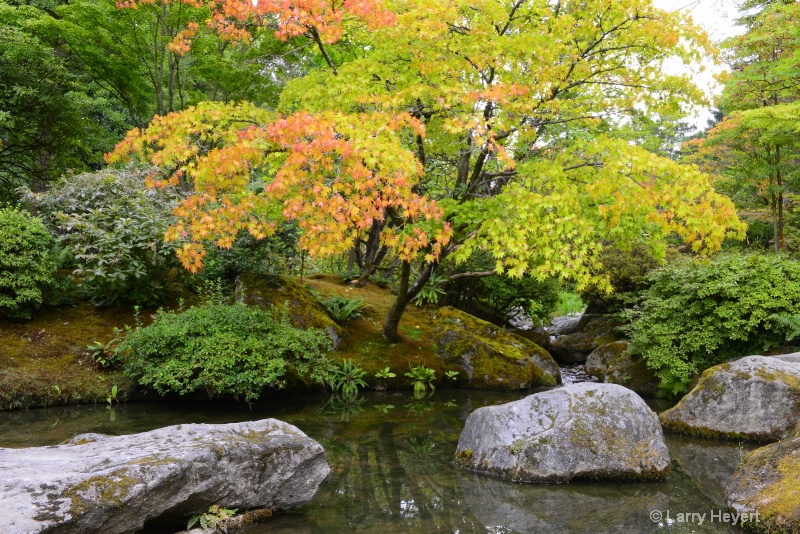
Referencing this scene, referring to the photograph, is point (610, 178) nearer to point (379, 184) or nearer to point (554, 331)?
point (379, 184)

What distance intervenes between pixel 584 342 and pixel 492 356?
3950mm

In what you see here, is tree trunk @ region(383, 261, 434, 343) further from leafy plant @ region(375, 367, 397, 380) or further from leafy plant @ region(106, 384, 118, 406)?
leafy plant @ region(106, 384, 118, 406)

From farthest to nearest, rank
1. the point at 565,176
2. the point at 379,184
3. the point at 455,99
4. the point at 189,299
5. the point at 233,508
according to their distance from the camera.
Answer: the point at 189,299 < the point at 565,176 < the point at 455,99 < the point at 379,184 < the point at 233,508

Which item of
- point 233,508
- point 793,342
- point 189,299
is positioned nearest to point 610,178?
point 793,342

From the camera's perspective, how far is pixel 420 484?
5633mm

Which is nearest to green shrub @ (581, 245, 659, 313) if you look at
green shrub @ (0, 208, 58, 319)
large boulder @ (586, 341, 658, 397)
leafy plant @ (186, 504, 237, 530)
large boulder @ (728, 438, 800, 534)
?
large boulder @ (586, 341, 658, 397)

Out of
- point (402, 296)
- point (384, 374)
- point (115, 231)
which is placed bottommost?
point (384, 374)

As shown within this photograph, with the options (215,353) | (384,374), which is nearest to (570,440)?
(384,374)

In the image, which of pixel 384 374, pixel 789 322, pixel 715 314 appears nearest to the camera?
pixel 789 322

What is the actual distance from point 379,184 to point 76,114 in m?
10.7

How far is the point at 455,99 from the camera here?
7.63 meters

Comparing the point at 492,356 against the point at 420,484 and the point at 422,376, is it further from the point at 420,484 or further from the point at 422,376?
the point at 420,484

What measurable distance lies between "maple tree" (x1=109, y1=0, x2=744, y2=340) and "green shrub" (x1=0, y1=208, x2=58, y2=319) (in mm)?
2818

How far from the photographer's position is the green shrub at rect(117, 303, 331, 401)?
8.35 meters
